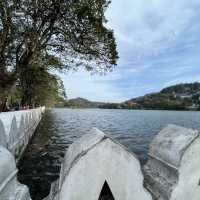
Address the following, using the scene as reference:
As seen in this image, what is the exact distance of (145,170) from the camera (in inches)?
91.0

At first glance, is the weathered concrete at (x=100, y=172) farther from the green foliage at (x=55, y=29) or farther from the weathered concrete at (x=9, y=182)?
the green foliage at (x=55, y=29)

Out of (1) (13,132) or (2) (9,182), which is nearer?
(2) (9,182)

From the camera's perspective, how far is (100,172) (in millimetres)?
1861

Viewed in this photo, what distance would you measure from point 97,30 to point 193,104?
19000cm

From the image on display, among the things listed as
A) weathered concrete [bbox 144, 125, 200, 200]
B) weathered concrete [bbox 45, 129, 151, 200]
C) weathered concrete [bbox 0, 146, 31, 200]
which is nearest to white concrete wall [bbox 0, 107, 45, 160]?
weathered concrete [bbox 0, 146, 31, 200]

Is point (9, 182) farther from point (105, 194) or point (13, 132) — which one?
point (13, 132)

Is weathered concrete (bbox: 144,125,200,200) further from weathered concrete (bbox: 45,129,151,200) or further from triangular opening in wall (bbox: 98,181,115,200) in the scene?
triangular opening in wall (bbox: 98,181,115,200)

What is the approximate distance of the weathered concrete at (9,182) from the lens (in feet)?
6.03

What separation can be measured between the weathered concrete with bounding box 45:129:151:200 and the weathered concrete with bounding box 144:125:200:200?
22cm

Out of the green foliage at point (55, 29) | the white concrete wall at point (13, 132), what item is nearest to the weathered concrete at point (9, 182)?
→ the white concrete wall at point (13, 132)

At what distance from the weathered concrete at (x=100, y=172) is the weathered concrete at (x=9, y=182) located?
0.32 m

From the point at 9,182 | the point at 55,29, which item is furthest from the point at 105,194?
the point at 55,29

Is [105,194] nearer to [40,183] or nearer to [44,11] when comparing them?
[40,183]

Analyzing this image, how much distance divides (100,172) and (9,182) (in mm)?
759
